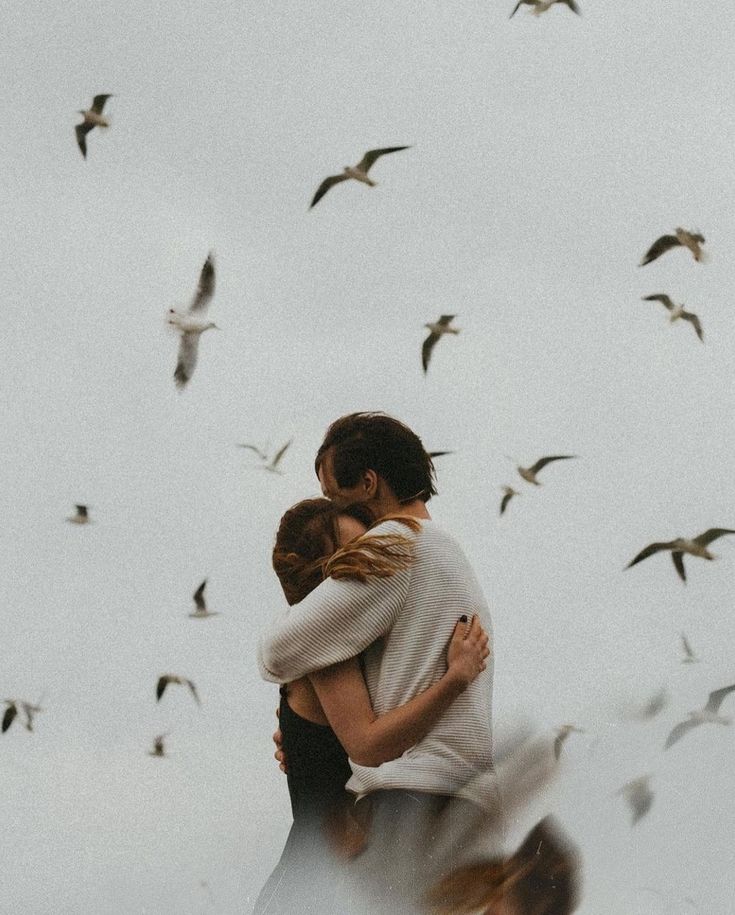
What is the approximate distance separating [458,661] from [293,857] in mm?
791

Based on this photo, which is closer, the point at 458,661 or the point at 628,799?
the point at 458,661

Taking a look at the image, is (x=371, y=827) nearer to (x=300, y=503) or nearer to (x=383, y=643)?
(x=383, y=643)

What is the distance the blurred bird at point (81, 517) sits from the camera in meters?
18.1

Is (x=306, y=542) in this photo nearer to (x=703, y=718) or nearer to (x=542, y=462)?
(x=703, y=718)

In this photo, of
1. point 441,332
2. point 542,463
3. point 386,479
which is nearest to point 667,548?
point 542,463

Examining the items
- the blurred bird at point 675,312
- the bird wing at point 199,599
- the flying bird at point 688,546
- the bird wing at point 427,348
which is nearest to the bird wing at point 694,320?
the blurred bird at point 675,312

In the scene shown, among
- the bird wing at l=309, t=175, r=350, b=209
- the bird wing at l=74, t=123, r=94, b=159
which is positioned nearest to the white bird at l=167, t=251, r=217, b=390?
the bird wing at l=309, t=175, r=350, b=209

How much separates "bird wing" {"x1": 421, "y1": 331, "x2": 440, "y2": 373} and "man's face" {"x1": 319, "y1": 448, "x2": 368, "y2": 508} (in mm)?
9866

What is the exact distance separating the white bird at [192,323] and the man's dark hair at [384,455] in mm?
7127

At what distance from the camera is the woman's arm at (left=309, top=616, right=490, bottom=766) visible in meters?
3.49

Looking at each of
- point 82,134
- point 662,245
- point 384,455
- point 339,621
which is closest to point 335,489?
point 384,455

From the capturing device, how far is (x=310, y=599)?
369 cm

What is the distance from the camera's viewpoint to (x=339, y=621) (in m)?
3.62

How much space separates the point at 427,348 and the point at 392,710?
1093cm
